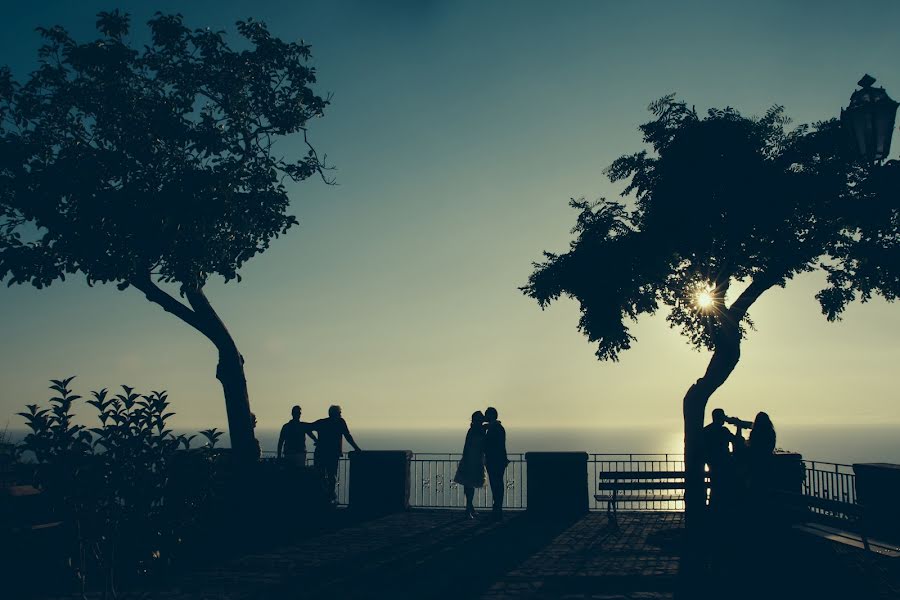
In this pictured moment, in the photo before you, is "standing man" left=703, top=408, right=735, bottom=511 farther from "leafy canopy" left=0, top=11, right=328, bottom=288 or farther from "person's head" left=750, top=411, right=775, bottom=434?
"leafy canopy" left=0, top=11, right=328, bottom=288

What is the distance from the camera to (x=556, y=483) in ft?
51.2

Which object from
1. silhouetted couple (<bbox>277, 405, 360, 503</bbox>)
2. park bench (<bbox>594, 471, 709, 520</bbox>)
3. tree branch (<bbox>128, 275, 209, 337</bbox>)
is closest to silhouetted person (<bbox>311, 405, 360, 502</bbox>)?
silhouetted couple (<bbox>277, 405, 360, 503</bbox>)

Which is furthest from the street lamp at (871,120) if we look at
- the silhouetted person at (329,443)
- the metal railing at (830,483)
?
the silhouetted person at (329,443)

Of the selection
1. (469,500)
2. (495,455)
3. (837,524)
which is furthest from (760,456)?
(469,500)

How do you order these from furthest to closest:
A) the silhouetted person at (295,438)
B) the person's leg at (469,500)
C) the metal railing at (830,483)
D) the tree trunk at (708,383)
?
the tree trunk at (708,383) → the person's leg at (469,500) → the silhouetted person at (295,438) → the metal railing at (830,483)

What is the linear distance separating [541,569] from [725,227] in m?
11.9

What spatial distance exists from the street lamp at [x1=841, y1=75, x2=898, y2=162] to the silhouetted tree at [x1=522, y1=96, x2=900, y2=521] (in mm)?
10795

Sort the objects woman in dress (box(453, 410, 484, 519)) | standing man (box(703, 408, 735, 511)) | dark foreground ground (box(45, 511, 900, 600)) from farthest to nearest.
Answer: woman in dress (box(453, 410, 484, 519)), standing man (box(703, 408, 735, 511)), dark foreground ground (box(45, 511, 900, 600))

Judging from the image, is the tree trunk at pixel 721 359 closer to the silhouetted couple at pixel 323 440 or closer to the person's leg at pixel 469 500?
the person's leg at pixel 469 500

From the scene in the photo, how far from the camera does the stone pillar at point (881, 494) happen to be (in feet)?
36.2

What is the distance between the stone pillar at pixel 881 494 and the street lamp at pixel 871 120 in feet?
19.3

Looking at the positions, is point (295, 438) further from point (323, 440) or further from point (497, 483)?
point (497, 483)

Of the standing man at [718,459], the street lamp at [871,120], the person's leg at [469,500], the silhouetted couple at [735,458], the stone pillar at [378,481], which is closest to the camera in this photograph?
the street lamp at [871,120]

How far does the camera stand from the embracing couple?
47.3 ft
